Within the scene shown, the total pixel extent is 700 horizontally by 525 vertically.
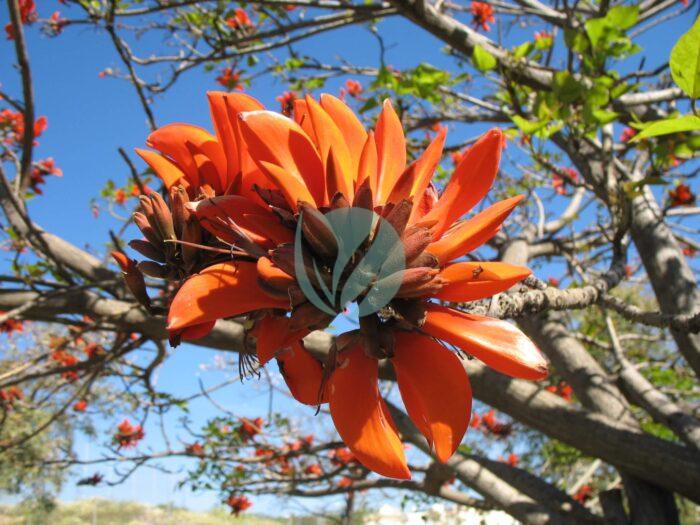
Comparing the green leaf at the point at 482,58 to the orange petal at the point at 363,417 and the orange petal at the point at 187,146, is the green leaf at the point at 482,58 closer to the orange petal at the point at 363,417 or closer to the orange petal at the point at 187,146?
the orange petal at the point at 187,146

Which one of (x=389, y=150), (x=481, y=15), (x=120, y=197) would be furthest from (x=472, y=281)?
(x=120, y=197)

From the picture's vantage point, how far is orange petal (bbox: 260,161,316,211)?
389 millimetres

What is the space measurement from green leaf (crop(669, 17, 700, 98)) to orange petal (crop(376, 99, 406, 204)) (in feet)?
1.04

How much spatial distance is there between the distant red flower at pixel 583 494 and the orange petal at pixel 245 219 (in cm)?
339

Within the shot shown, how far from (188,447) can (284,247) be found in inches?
132

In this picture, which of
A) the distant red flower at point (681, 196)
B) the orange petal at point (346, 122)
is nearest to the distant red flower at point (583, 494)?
the distant red flower at point (681, 196)

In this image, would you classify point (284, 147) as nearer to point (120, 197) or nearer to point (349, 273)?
point (349, 273)

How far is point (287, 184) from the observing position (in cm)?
40

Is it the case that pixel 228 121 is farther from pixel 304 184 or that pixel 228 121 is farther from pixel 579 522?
pixel 579 522

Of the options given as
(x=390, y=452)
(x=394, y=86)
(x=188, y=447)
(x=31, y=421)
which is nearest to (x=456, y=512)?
(x=188, y=447)

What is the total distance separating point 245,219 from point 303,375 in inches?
5.8

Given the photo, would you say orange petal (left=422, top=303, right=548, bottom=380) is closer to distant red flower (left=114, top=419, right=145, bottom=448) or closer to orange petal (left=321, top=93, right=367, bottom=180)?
orange petal (left=321, top=93, right=367, bottom=180)

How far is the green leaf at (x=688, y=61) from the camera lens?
554 millimetres

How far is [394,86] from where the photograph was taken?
2344mm
